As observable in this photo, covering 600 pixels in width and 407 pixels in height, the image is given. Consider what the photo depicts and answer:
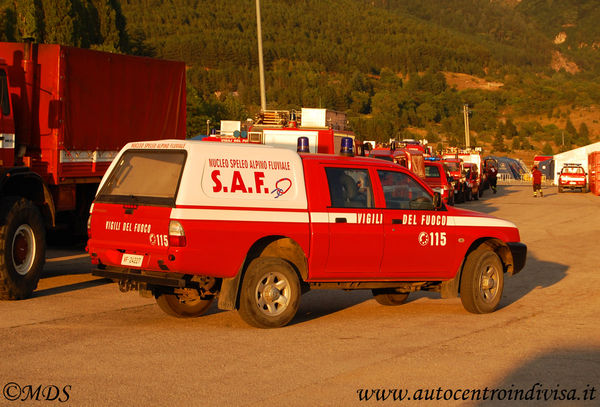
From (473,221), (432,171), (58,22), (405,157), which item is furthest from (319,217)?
(58,22)

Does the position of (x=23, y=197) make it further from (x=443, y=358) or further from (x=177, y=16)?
(x=177, y=16)

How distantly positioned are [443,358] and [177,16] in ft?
574

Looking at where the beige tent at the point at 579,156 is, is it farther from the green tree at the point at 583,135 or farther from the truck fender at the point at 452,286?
the green tree at the point at 583,135

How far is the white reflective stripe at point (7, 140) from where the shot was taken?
1163cm

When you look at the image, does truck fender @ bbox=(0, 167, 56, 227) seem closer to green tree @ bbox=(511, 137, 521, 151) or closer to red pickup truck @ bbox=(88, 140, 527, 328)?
red pickup truck @ bbox=(88, 140, 527, 328)

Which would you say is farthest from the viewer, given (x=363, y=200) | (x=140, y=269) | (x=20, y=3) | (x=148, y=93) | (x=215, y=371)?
(x=20, y=3)

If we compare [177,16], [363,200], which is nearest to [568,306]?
[363,200]

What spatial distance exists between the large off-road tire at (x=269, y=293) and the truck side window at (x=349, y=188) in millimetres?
998

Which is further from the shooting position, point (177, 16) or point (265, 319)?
point (177, 16)

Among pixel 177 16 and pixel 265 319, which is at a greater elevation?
pixel 177 16

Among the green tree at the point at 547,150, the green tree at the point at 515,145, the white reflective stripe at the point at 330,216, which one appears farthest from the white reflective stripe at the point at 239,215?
the green tree at the point at 515,145

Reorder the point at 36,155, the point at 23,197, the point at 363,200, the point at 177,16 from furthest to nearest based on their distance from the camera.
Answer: the point at 177,16, the point at 36,155, the point at 23,197, the point at 363,200

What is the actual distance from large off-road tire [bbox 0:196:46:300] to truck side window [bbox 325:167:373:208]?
426cm

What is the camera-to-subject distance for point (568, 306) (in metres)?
11.6
